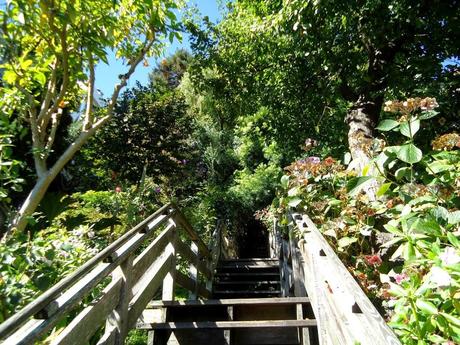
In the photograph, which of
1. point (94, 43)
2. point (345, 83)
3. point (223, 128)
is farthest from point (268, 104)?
point (223, 128)

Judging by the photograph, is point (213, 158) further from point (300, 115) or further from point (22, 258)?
point (22, 258)

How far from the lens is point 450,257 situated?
129cm

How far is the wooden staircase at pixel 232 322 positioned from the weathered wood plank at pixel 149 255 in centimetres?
59

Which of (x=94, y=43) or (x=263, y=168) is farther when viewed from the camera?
(x=263, y=168)

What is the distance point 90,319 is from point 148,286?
108 centimetres

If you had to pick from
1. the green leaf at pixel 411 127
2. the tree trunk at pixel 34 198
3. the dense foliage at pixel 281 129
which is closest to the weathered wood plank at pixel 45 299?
the dense foliage at pixel 281 129

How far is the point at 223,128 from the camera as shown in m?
14.8

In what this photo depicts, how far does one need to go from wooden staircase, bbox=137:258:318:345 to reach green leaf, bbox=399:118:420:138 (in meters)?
1.91

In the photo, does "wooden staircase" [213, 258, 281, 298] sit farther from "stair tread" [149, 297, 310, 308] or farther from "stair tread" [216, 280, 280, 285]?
"stair tread" [149, 297, 310, 308]

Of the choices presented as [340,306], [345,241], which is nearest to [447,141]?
[345,241]

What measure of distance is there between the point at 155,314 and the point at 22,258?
63.5 inches

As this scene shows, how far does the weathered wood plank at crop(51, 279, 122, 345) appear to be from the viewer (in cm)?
160

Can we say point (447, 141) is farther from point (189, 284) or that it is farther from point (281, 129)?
point (281, 129)

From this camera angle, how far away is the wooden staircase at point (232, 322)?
3.17 metres
